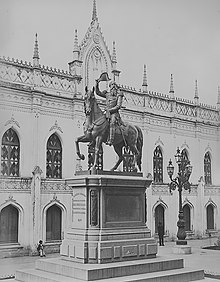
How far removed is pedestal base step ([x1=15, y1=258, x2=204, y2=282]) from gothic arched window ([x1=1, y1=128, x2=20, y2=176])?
29.0 ft

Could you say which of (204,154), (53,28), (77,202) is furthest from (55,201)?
(204,154)

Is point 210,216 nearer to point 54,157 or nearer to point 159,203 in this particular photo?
point 159,203

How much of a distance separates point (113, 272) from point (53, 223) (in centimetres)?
1130

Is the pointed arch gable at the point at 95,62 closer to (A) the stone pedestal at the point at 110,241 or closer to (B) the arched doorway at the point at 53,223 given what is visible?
(B) the arched doorway at the point at 53,223

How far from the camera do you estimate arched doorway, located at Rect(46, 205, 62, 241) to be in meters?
A: 21.7

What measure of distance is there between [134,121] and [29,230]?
908 cm

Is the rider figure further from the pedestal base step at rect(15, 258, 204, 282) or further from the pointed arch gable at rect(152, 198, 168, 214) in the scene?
the pointed arch gable at rect(152, 198, 168, 214)

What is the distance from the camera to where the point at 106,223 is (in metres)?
12.1

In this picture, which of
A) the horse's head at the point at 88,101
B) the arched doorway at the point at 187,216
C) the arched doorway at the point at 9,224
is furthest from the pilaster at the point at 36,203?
the arched doorway at the point at 187,216

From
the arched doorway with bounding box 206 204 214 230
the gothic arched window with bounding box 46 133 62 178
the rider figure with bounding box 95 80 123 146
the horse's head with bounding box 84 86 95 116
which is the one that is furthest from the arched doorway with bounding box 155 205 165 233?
the horse's head with bounding box 84 86 95 116

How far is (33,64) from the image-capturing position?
2197cm

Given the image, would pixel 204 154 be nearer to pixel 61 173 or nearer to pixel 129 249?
pixel 61 173

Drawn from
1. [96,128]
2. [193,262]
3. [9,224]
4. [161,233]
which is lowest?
[193,262]

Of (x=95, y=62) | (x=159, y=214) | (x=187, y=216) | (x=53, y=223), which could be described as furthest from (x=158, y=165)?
(x=53, y=223)
